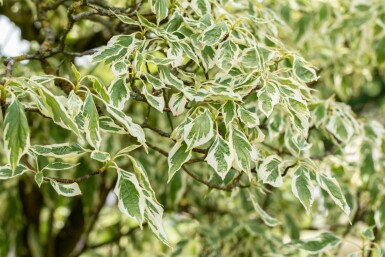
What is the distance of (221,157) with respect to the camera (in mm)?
841

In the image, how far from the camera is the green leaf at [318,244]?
3.81ft

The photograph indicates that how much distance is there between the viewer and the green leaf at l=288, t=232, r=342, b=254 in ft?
3.81

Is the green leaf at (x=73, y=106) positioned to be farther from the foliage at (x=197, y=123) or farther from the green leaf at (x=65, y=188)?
the green leaf at (x=65, y=188)

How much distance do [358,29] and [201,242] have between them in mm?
750

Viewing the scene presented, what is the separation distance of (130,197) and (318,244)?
524 mm

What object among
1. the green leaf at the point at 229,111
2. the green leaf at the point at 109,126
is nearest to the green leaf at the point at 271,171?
the green leaf at the point at 229,111

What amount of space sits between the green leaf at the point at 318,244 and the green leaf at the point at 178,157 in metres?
0.41

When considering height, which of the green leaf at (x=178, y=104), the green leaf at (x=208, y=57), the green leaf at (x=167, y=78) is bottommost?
the green leaf at (x=178, y=104)

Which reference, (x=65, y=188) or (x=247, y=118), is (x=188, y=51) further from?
(x=65, y=188)

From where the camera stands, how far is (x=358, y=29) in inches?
64.3

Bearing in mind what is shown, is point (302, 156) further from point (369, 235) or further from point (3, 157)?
point (3, 157)

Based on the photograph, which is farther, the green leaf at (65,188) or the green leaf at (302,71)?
the green leaf at (302,71)

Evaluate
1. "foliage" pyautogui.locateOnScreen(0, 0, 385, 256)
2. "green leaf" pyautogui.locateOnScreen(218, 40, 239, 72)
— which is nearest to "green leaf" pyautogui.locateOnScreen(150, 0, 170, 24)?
"foliage" pyautogui.locateOnScreen(0, 0, 385, 256)

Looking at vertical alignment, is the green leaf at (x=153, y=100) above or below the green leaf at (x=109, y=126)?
above
